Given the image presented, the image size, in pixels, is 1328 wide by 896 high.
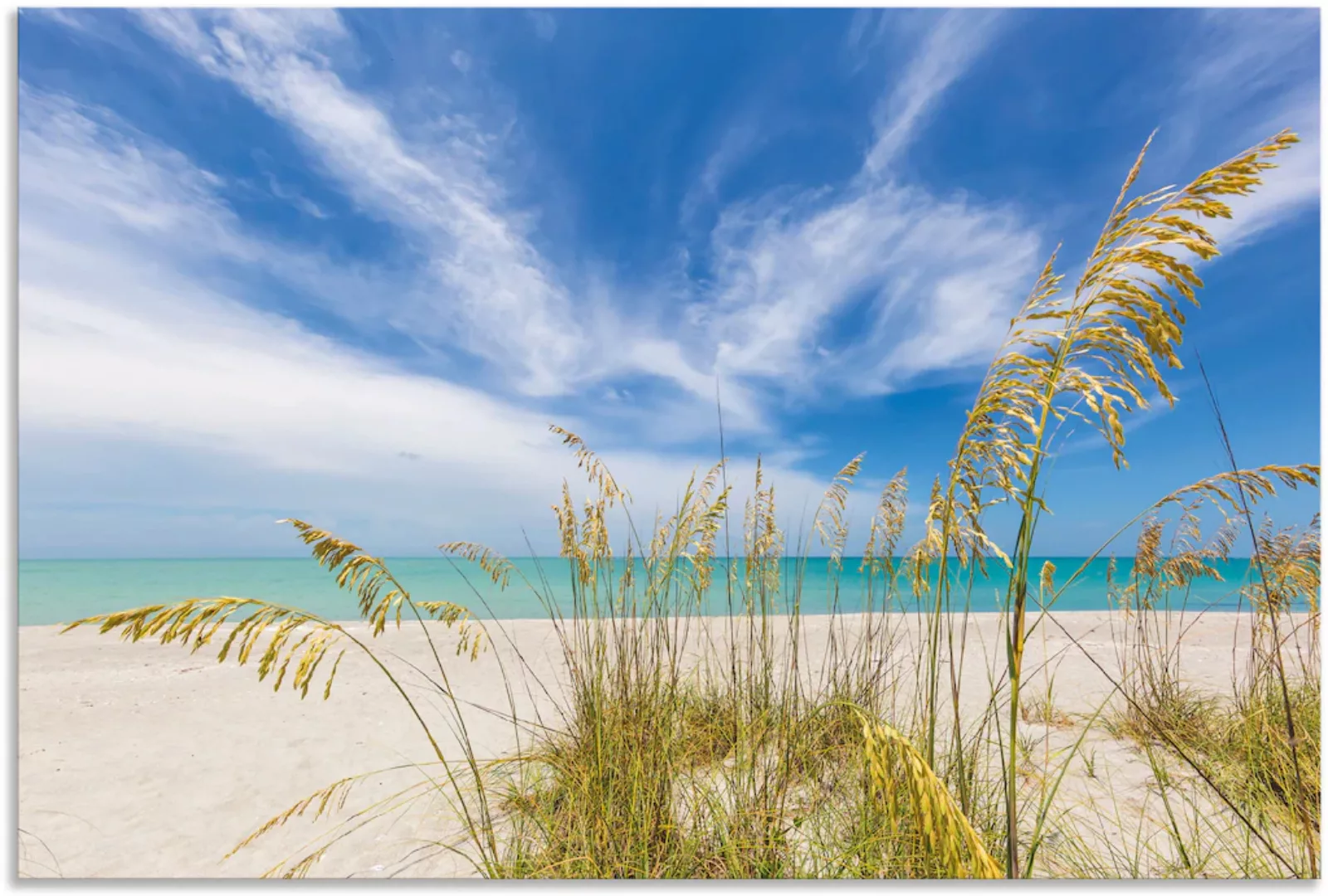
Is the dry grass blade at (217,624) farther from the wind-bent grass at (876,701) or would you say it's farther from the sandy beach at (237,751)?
the sandy beach at (237,751)

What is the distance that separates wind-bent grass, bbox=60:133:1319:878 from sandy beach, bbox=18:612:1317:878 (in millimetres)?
227

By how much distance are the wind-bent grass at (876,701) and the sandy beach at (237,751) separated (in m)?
0.23

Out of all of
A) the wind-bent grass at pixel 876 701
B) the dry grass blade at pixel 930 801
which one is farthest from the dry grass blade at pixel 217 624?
the dry grass blade at pixel 930 801

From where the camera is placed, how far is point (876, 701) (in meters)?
2.91

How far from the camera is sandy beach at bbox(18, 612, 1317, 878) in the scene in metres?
2.71

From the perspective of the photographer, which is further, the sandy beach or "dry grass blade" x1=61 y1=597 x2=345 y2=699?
the sandy beach

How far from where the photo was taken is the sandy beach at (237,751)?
271 cm

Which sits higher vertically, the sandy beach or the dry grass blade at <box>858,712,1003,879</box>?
the dry grass blade at <box>858,712,1003,879</box>

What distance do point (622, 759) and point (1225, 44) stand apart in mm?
3618

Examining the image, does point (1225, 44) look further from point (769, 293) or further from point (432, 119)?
point (432, 119)

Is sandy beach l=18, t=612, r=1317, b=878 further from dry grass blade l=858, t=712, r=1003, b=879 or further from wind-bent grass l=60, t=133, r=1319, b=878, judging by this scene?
dry grass blade l=858, t=712, r=1003, b=879

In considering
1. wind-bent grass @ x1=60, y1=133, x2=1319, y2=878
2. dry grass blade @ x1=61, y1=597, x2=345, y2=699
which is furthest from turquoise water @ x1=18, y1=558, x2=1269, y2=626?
dry grass blade @ x1=61, y1=597, x2=345, y2=699

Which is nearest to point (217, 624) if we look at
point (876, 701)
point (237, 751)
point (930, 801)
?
point (930, 801)

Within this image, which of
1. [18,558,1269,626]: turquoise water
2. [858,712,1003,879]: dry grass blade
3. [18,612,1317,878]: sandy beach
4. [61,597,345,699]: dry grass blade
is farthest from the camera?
[18,558,1269,626]: turquoise water
